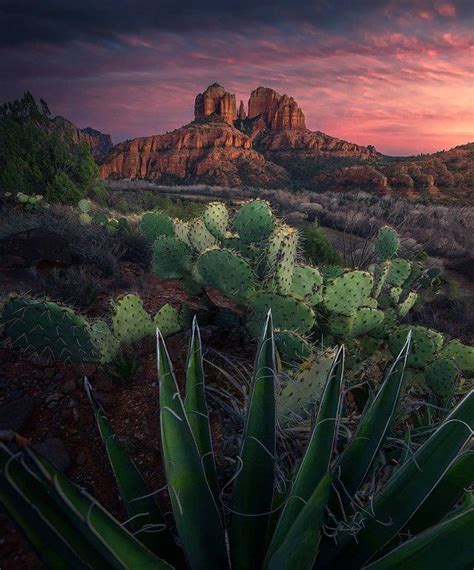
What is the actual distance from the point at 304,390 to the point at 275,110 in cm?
9495

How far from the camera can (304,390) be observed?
2430 millimetres

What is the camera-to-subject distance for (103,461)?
7.45 ft

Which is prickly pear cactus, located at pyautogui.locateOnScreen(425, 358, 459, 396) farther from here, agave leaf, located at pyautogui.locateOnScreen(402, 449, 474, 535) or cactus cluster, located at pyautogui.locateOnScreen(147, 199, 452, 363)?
agave leaf, located at pyautogui.locateOnScreen(402, 449, 474, 535)

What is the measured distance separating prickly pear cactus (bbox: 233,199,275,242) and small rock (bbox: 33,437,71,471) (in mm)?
2358

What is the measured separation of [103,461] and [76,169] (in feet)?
43.0

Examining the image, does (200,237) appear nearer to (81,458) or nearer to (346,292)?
(346,292)

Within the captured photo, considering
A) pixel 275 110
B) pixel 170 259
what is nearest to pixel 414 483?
pixel 170 259

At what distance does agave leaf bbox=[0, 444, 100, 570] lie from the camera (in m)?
0.68

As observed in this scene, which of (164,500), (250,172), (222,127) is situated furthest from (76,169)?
(222,127)

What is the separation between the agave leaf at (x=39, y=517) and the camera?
676 millimetres

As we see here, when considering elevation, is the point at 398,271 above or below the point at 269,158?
below

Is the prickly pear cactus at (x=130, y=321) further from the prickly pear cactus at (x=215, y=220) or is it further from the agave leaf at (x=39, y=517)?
the agave leaf at (x=39, y=517)

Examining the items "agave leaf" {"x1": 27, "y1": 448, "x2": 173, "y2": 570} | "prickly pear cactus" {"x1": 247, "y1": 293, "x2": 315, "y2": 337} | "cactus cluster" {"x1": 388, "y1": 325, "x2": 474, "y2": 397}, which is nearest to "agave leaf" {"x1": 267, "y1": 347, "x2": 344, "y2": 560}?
"agave leaf" {"x1": 27, "y1": 448, "x2": 173, "y2": 570}

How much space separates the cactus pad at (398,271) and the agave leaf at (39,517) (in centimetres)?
480
